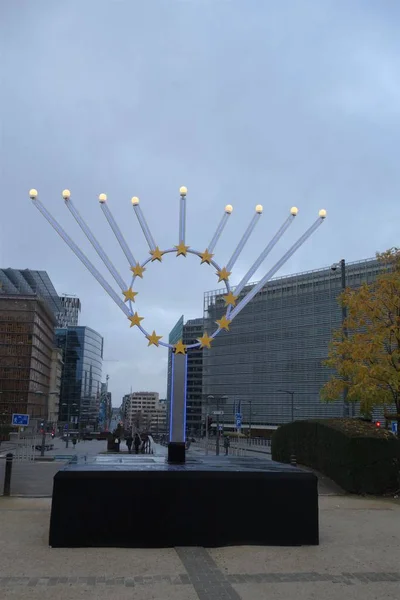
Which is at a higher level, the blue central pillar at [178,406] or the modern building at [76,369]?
the modern building at [76,369]

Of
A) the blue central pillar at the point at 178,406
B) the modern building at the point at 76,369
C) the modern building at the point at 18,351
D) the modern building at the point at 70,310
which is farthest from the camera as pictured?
the modern building at the point at 70,310

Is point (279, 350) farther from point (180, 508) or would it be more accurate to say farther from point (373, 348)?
point (180, 508)

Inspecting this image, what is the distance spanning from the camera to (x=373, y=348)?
17500 millimetres

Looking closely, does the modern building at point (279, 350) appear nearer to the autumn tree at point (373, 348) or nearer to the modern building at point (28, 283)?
the modern building at point (28, 283)

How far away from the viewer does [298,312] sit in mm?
101875

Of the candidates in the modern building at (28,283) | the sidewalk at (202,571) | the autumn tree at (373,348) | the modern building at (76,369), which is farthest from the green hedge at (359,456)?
the modern building at (76,369)

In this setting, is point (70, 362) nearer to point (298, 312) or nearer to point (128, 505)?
point (298, 312)

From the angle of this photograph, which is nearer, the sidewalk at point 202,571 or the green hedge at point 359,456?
the sidewalk at point 202,571

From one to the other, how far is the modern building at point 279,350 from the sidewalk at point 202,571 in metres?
81.0

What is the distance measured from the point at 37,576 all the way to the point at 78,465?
2.98 meters

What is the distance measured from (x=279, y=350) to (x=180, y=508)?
3894 inches

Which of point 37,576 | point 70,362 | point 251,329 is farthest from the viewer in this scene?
point 70,362

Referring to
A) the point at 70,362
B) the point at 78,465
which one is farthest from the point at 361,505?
the point at 70,362

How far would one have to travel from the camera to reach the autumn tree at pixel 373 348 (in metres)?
17.0
